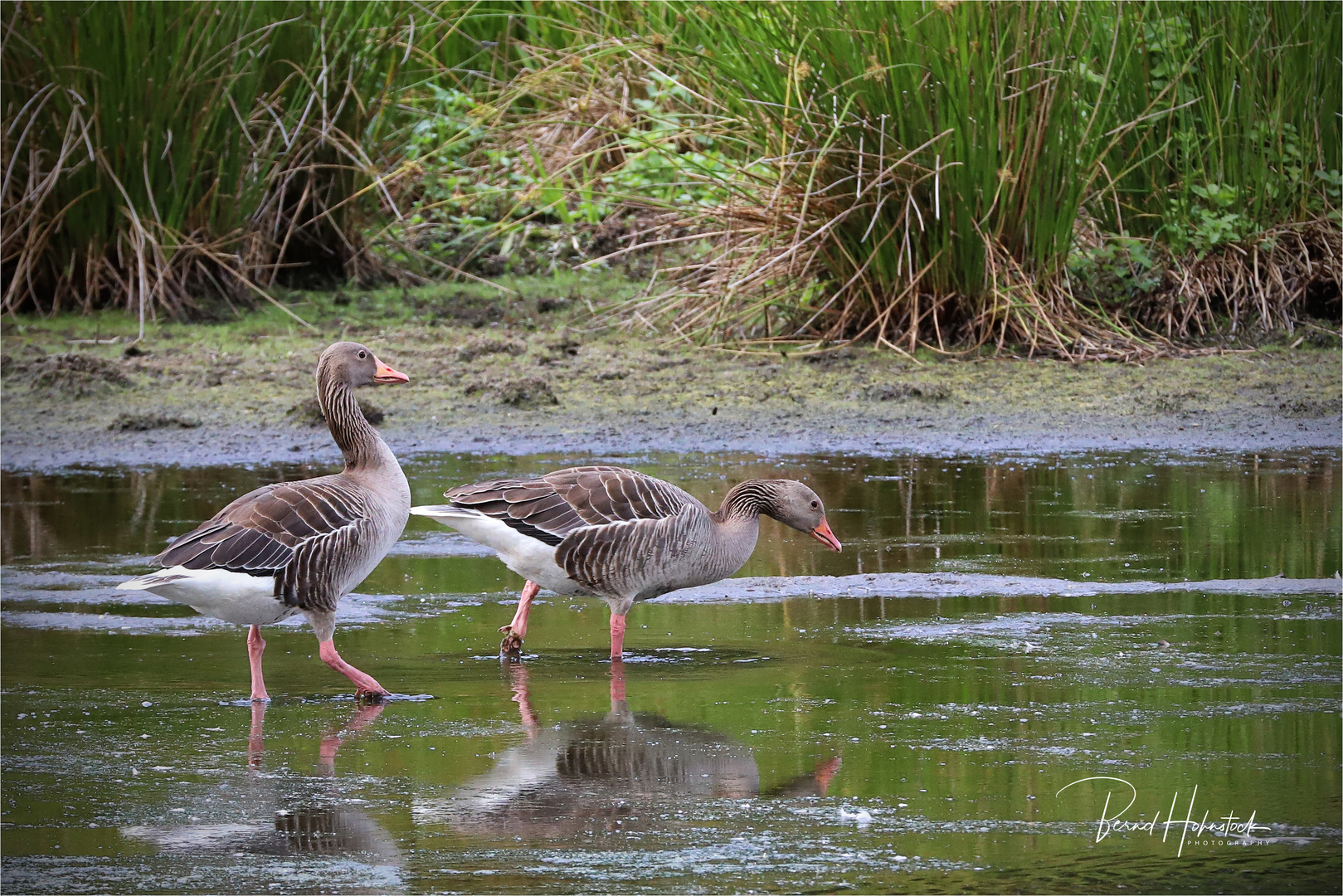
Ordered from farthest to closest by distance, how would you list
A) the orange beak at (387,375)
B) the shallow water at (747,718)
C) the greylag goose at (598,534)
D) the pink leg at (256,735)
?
the orange beak at (387,375)
the greylag goose at (598,534)
the pink leg at (256,735)
the shallow water at (747,718)

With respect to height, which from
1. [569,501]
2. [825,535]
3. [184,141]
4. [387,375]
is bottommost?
[825,535]

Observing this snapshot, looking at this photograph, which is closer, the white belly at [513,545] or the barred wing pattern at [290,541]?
the barred wing pattern at [290,541]

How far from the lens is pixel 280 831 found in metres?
4.49

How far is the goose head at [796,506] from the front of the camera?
705 cm

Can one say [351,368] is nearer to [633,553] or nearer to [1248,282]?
[633,553]

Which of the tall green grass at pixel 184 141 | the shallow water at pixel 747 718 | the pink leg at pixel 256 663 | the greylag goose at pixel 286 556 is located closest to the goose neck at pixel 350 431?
the greylag goose at pixel 286 556

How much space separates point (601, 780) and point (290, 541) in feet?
5.48

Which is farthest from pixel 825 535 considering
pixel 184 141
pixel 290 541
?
pixel 184 141

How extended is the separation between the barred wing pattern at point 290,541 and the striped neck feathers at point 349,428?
36cm

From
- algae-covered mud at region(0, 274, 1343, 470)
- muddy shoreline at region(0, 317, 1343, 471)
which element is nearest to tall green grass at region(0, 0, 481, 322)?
algae-covered mud at region(0, 274, 1343, 470)

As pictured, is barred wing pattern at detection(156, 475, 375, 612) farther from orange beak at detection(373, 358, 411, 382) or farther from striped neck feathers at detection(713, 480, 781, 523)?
striped neck feathers at detection(713, 480, 781, 523)

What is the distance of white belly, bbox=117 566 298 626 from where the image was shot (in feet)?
18.7

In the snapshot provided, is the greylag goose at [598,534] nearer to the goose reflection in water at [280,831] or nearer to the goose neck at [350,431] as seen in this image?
the goose neck at [350,431]

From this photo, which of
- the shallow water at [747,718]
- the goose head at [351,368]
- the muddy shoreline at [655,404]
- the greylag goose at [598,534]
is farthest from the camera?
the muddy shoreline at [655,404]
